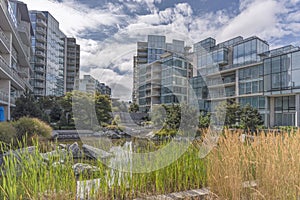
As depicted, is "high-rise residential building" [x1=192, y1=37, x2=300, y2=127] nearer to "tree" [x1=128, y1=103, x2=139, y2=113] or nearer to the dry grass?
"tree" [x1=128, y1=103, x2=139, y2=113]

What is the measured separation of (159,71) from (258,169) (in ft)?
22.1

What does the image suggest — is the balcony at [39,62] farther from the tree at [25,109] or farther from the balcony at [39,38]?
the tree at [25,109]

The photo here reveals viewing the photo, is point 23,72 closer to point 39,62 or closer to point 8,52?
point 8,52

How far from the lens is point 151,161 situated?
2.58m

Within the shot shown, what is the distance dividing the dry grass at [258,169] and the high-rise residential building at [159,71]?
288 centimetres

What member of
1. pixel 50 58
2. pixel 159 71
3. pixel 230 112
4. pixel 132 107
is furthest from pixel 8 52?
pixel 50 58

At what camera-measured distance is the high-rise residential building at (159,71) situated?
4.96 meters

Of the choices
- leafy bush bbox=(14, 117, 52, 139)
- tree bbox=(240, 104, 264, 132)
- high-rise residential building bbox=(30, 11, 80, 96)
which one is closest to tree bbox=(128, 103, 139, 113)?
leafy bush bbox=(14, 117, 52, 139)

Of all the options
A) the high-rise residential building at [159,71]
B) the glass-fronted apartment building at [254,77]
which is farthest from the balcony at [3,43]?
the glass-fronted apartment building at [254,77]

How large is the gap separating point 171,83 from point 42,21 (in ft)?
92.4

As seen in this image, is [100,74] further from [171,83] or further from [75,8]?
[171,83]

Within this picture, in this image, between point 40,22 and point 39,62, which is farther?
point 40,22

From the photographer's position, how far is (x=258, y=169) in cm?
217

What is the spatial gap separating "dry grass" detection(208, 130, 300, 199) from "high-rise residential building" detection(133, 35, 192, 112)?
2.88m
